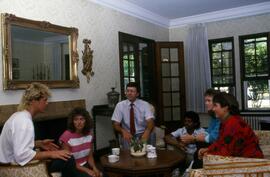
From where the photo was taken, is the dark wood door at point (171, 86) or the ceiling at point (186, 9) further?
the dark wood door at point (171, 86)

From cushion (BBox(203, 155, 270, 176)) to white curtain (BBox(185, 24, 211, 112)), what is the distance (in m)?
4.29

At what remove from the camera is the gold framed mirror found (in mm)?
3162

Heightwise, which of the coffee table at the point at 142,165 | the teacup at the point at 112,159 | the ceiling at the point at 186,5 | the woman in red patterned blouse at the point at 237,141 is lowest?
the coffee table at the point at 142,165

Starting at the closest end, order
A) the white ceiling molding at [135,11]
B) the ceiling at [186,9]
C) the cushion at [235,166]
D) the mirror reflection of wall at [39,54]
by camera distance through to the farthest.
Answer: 1. the cushion at [235,166]
2. the mirror reflection of wall at [39,54]
3. the white ceiling molding at [135,11]
4. the ceiling at [186,9]

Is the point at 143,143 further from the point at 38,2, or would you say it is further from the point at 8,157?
the point at 38,2

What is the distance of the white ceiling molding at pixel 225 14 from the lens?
562 cm

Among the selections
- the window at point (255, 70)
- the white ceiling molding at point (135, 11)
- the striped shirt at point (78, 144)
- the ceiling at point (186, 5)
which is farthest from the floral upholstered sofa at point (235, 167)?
the window at point (255, 70)

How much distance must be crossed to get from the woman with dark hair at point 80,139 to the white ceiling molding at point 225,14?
438 cm

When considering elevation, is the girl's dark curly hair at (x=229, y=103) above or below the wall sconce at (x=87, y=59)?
below

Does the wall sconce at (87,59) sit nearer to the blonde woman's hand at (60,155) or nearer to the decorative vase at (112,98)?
the decorative vase at (112,98)

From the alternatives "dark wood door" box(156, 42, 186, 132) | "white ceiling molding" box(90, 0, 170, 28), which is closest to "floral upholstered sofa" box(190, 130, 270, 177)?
"white ceiling molding" box(90, 0, 170, 28)

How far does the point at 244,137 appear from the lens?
204cm

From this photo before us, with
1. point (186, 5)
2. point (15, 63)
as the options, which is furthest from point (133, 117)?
point (186, 5)

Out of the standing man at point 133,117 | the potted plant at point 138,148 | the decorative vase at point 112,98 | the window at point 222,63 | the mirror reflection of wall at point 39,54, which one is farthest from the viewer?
the window at point 222,63
